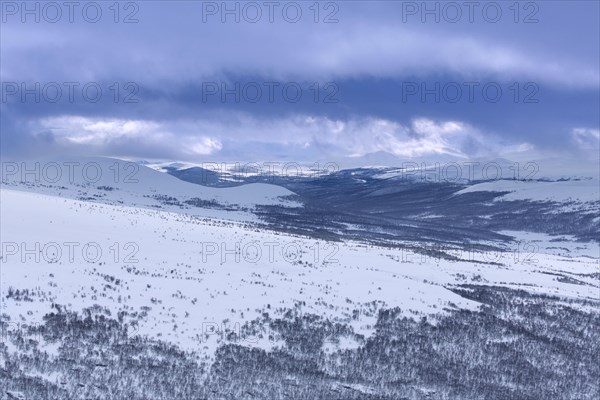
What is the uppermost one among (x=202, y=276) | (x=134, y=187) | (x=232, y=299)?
(x=134, y=187)

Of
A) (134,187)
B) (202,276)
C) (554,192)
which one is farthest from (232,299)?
(554,192)

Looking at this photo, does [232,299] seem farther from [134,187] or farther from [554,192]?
[554,192]

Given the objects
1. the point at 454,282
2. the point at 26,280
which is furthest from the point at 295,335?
the point at 454,282

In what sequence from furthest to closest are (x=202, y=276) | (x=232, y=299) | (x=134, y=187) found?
1. (x=134, y=187)
2. (x=202, y=276)
3. (x=232, y=299)

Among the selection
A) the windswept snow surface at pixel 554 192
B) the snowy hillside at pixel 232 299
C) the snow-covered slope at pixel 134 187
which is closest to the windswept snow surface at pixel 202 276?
the snowy hillside at pixel 232 299

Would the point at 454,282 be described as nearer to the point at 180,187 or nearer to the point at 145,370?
the point at 145,370

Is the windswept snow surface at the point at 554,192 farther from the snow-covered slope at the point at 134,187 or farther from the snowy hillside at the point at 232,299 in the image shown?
the snowy hillside at the point at 232,299

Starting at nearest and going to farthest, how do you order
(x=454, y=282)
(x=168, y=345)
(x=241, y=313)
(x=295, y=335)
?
(x=168, y=345), (x=295, y=335), (x=241, y=313), (x=454, y=282)

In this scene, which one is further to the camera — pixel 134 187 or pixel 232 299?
pixel 134 187

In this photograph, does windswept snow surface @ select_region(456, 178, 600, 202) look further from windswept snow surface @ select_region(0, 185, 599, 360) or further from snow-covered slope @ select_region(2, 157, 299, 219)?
windswept snow surface @ select_region(0, 185, 599, 360)

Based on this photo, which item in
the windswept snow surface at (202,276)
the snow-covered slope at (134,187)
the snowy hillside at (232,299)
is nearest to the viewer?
the snowy hillside at (232,299)

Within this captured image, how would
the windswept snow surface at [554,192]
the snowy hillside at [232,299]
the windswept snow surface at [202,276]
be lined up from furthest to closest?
the windswept snow surface at [554,192] → the windswept snow surface at [202,276] → the snowy hillside at [232,299]
